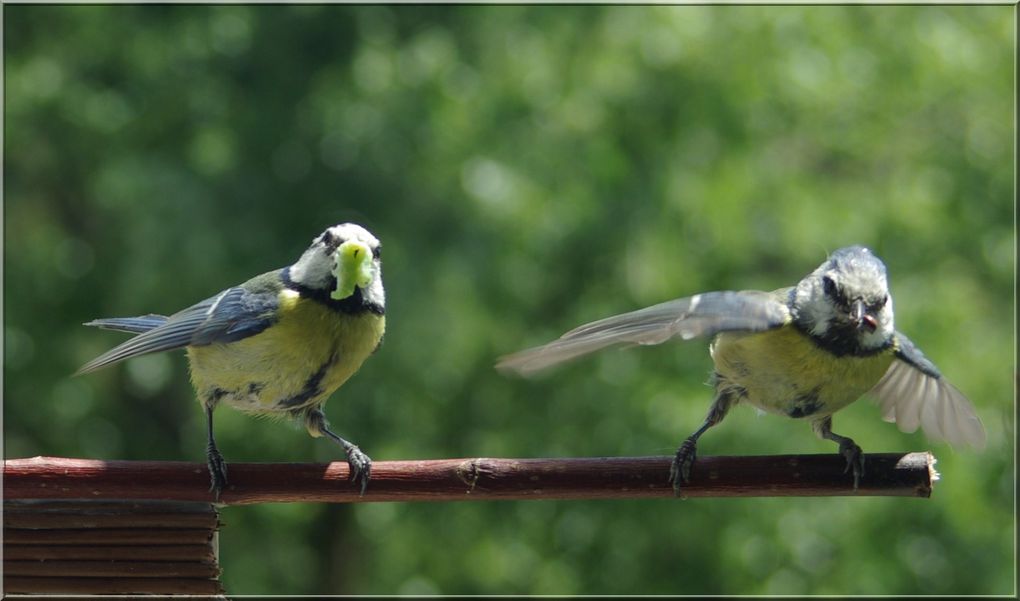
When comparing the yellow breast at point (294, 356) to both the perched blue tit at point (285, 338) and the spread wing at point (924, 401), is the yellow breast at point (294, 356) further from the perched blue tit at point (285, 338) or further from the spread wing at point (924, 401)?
the spread wing at point (924, 401)

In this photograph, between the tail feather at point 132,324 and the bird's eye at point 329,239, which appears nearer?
the bird's eye at point 329,239

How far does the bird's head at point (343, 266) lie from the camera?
9.71 feet

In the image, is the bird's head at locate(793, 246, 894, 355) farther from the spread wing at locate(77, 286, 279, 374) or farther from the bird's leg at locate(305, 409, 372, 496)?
the spread wing at locate(77, 286, 279, 374)

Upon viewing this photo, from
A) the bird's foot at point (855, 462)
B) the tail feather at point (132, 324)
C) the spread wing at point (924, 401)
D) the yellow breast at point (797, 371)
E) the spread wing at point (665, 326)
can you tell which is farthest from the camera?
the tail feather at point (132, 324)

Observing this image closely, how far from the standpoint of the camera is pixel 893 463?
9.48ft

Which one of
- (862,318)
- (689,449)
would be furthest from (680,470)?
(862,318)

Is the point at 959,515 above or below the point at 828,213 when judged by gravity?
below

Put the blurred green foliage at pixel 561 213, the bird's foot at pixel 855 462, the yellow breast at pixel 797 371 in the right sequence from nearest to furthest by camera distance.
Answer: the bird's foot at pixel 855 462, the yellow breast at pixel 797 371, the blurred green foliage at pixel 561 213

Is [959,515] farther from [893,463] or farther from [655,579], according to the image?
[893,463]

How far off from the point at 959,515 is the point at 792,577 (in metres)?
1.05

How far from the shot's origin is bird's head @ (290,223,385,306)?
296 cm

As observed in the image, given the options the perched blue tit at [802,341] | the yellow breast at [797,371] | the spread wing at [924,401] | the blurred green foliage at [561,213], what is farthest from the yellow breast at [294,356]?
the blurred green foliage at [561,213]

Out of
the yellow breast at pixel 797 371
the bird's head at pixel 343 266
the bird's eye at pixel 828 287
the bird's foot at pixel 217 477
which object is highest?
the bird's eye at pixel 828 287

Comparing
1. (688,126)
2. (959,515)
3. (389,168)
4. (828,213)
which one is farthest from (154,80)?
(959,515)
